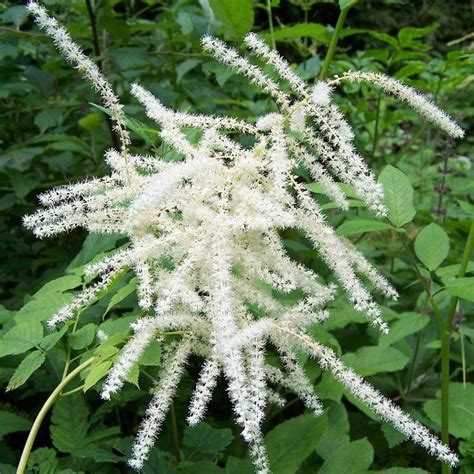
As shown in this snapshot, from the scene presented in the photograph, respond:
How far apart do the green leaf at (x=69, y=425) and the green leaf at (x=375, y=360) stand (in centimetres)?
109

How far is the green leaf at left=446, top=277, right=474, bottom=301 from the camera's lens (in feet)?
6.47

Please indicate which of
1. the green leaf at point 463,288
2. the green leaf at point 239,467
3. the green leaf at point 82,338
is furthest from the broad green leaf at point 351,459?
the green leaf at point 82,338

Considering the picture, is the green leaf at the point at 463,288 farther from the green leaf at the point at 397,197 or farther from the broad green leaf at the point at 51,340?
the broad green leaf at the point at 51,340

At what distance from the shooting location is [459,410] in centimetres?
270

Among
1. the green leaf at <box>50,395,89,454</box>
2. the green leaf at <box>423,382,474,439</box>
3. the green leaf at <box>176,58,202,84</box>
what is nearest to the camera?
the green leaf at <box>50,395,89,454</box>

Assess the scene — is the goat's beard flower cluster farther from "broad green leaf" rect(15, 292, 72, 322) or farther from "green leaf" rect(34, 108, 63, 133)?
"green leaf" rect(34, 108, 63, 133)

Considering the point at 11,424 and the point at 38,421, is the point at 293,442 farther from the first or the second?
the point at 11,424

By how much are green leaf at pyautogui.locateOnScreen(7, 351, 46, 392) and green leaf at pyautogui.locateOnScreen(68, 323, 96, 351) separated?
0.11 m

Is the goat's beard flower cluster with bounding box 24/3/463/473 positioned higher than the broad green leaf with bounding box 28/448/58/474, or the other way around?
the goat's beard flower cluster with bounding box 24/3/463/473

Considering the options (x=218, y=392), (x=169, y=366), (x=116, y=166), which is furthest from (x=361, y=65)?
(x=169, y=366)

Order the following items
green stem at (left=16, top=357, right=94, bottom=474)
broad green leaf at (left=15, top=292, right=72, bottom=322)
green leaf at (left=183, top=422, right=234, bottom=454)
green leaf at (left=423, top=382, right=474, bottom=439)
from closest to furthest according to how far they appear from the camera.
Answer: green stem at (left=16, top=357, right=94, bottom=474)
broad green leaf at (left=15, top=292, right=72, bottom=322)
green leaf at (left=183, top=422, right=234, bottom=454)
green leaf at (left=423, top=382, right=474, bottom=439)

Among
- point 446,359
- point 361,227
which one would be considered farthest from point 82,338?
point 446,359

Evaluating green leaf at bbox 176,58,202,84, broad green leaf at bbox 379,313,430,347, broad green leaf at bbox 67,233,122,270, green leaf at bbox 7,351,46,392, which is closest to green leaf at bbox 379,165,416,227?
broad green leaf at bbox 379,313,430,347

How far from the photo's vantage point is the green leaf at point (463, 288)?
6.47ft
